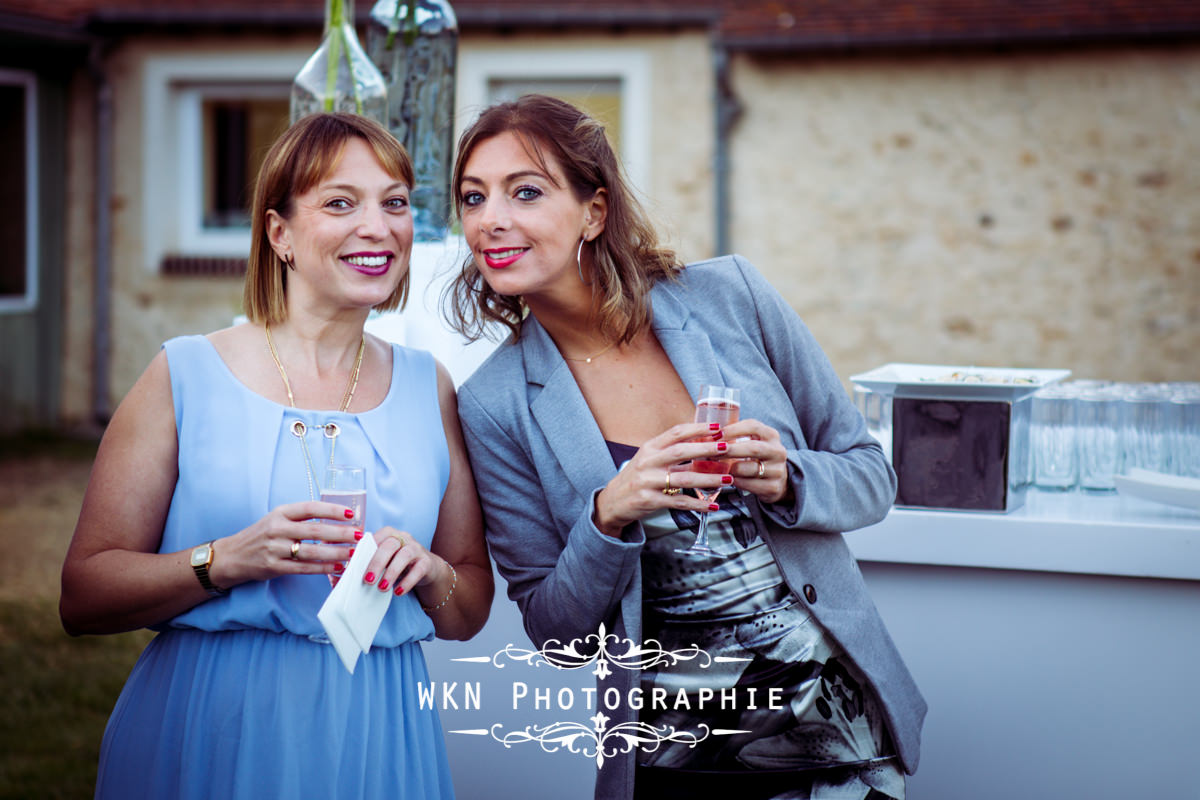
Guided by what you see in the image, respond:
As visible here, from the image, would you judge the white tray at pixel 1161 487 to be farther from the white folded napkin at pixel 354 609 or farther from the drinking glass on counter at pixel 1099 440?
the white folded napkin at pixel 354 609

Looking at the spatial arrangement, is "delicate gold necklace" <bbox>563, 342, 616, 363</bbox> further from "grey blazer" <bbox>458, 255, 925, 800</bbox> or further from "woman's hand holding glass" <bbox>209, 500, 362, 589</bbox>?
"woman's hand holding glass" <bbox>209, 500, 362, 589</bbox>

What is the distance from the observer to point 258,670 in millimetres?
2211

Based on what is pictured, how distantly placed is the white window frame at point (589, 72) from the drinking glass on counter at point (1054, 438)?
753 centimetres

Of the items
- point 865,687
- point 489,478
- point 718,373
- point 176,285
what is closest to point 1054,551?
point 865,687

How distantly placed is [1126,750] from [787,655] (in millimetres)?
1034

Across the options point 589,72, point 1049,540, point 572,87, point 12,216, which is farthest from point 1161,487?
point 12,216

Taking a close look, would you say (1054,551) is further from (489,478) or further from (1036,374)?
(489,478)

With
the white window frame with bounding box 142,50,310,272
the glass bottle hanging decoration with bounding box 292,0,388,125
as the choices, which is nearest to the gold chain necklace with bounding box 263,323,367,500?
the glass bottle hanging decoration with bounding box 292,0,388,125

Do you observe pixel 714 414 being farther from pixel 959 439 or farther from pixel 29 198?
pixel 29 198

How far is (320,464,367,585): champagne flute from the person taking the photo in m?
→ 2.11

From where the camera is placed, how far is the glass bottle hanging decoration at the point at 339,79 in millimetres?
3424

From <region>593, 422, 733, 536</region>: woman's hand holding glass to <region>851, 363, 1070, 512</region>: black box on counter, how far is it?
37.7 inches

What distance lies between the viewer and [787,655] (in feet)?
7.73

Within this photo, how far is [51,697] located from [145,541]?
3.33 m
